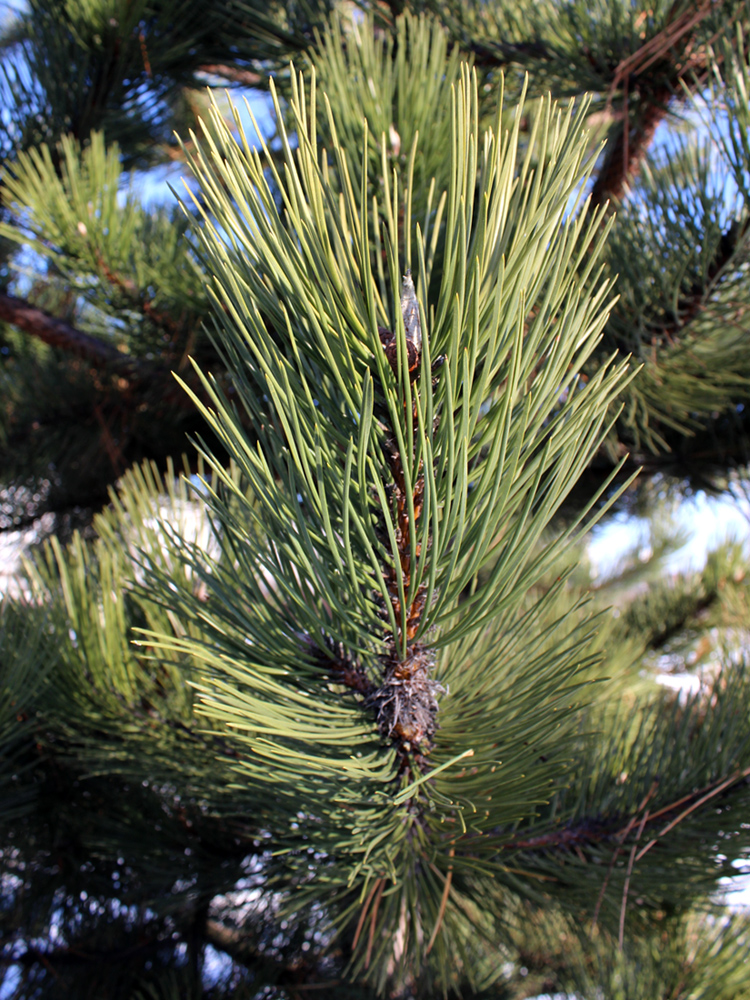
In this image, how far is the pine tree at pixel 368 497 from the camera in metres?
0.28

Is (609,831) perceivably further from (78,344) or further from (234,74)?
(234,74)

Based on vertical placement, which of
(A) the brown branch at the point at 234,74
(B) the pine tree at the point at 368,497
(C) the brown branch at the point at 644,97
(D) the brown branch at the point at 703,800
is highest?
(A) the brown branch at the point at 234,74

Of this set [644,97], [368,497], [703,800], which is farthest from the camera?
[644,97]

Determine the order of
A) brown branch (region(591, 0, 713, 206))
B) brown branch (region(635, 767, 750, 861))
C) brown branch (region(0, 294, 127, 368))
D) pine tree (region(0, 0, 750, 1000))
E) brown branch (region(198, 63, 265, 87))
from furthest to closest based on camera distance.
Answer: brown branch (region(198, 63, 265, 87)) → brown branch (region(0, 294, 127, 368)) → brown branch (region(591, 0, 713, 206)) → brown branch (region(635, 767, 750, 861)) → pine tree (region(0, 0, 750, 1000))

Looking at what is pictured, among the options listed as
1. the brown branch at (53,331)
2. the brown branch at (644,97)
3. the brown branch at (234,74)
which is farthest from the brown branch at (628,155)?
the brown branch at (53,331)

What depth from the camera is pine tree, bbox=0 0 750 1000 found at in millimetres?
282

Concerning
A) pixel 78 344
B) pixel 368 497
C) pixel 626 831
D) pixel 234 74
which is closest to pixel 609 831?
pixel 626 831

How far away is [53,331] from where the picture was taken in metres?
0.72

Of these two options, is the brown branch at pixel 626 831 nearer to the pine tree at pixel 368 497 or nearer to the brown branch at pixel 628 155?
the pine tree at pixel 368 497

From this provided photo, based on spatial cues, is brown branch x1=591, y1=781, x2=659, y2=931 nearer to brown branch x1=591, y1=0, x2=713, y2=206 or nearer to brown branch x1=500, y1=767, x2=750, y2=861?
brown branch x1=500, y1=767, x2=750, y2=861

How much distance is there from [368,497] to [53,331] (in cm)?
57

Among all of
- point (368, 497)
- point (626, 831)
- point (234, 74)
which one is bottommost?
point (626, 831)

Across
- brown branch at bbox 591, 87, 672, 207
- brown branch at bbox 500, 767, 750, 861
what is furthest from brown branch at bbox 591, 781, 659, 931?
brown branch at bbox 591, 87, 672, 207

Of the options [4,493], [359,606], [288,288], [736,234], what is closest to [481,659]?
[359,606]
